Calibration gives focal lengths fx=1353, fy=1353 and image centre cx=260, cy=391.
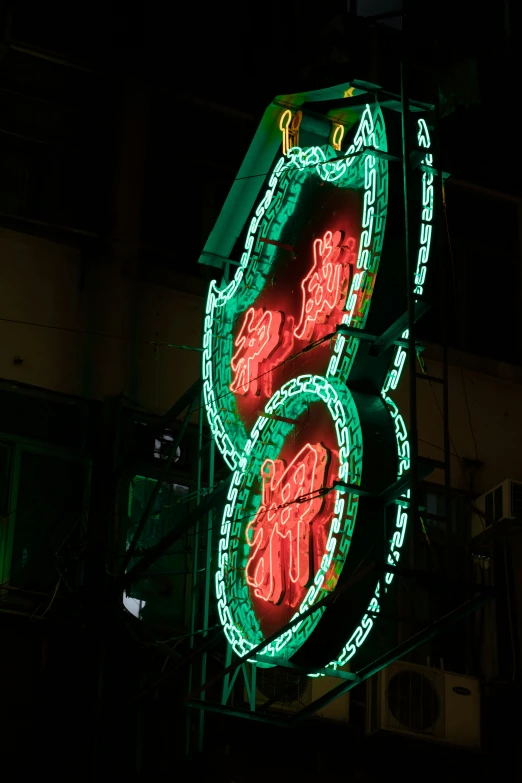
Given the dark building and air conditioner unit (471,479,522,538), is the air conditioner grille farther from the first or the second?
air conditioner unit (471,479,522,538)

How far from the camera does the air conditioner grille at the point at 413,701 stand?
12.8 metres

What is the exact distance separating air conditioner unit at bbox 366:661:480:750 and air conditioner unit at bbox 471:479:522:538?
177 centimetres

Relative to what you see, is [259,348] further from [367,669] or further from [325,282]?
[367,669]

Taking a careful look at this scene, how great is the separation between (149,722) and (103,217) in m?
5.48

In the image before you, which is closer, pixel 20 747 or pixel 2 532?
pixel 20 747

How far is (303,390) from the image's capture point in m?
9.81

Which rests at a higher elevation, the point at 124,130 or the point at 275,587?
the point at 124,130

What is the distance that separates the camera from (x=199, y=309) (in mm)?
14828

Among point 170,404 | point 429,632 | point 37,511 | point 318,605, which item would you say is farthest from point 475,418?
point 318,605

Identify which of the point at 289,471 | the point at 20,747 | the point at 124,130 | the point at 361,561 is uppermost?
the point at 124,130

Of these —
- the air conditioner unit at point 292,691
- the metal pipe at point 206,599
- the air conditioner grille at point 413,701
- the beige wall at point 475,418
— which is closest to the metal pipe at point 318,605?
the metal pipe at point 206,599

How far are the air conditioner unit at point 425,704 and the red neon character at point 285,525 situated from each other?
336cm

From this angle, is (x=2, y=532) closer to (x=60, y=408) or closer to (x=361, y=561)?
(x=60, y=408)

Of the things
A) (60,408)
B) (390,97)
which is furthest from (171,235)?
(390,97)
